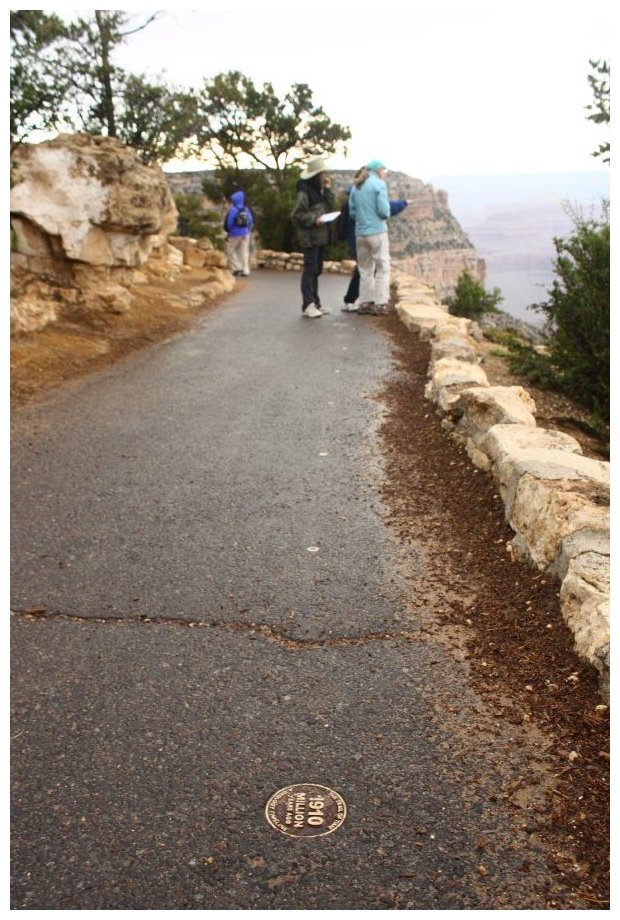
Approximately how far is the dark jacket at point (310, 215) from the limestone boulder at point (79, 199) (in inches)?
86.2

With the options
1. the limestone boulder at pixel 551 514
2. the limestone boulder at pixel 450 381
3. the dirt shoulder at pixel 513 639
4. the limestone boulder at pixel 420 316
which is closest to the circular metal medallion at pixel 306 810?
the dirt shoulder at pixel 513 639

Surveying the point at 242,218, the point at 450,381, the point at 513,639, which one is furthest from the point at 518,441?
the point at 242,218

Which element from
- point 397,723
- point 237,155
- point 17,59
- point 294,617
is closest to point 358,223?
point 17,59

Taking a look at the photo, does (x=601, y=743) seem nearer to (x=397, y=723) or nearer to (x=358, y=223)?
(x=397, y=723)

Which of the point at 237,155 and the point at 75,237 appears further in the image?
the point at 237,155

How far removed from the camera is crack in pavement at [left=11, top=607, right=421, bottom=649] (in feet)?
11.4

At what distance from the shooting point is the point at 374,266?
12.1 m

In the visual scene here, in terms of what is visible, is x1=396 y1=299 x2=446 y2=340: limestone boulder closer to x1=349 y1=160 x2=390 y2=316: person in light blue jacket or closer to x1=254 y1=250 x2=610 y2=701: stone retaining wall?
x1=349 y1=160 x2=390 y2=316: person in light blue jacket

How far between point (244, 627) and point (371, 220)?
871cm

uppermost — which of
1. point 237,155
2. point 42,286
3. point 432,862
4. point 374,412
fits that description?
point 237,155

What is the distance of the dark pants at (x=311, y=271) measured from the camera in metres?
11.7

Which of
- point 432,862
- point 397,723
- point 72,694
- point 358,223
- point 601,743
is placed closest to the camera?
point 432,862

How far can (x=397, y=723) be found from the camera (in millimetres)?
2922

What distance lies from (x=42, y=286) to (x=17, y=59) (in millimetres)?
2809
